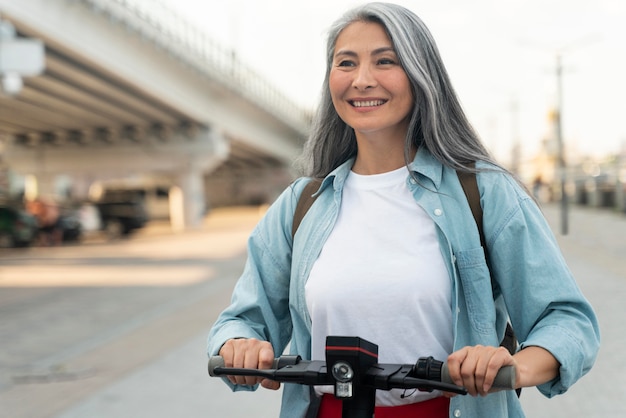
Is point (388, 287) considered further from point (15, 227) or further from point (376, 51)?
point (15, 227)

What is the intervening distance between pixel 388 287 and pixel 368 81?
0.51 metres

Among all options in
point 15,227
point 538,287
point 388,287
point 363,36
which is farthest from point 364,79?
point 15,227

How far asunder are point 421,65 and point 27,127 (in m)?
40.3

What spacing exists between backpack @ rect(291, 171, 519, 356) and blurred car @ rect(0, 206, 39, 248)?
25.2m

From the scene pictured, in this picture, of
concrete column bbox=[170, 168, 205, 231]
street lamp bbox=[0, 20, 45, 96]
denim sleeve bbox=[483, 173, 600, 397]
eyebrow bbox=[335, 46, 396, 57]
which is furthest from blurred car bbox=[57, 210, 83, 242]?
denim sleeve bbox=[483, 173, 600, 397]

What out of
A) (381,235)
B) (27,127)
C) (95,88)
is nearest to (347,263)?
(381,235)

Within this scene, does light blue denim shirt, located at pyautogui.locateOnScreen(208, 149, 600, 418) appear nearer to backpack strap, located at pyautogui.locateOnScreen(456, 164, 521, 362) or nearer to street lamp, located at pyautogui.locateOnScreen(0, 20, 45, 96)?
backpack strap, located at pyautogui.locateOnScreen(456, 164, 521, 362)

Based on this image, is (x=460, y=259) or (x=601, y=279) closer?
(x=460, y=259)

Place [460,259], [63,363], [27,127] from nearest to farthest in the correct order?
[460,259]
[63,363]
[27,127]

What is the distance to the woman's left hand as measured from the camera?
1.76m

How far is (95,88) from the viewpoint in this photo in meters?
29.2

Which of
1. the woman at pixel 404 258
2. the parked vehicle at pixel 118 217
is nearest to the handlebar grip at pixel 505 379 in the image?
the woman at pixel 404 258

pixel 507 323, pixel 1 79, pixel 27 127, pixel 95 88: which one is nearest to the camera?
pixel 507 323

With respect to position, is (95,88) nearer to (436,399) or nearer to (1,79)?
(1,79)
